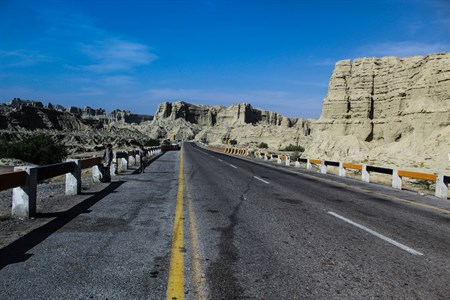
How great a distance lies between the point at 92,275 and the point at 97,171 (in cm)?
1063

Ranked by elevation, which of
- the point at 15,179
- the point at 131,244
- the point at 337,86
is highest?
the point at 337,86

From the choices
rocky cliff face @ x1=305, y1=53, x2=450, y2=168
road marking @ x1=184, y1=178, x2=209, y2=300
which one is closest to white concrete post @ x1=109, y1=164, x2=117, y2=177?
road marking @ x1=184, y1=178, x2=209, y2=300

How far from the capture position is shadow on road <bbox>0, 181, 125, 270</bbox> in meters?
5.11

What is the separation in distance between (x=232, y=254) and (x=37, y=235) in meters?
3.31

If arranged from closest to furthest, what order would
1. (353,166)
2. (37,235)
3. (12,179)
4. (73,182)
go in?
(37,235) → (12,179) → (73,182) → (353,166)

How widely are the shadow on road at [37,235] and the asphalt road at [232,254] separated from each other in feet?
0.05

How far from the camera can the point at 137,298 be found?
3.83m

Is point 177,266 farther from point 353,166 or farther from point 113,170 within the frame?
point 353,166

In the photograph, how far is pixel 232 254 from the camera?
214 inches

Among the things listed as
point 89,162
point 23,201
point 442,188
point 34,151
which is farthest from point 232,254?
point 34,151

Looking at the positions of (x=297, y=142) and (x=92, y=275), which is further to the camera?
(x=297, y=142)

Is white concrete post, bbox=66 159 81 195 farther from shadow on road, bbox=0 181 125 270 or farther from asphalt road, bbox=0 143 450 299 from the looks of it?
asphalt road, bbox=0 143 450 299

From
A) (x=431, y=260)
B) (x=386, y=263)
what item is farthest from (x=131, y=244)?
(x=431, y=260)

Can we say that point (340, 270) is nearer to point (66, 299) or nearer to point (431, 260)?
point (431, 260)
